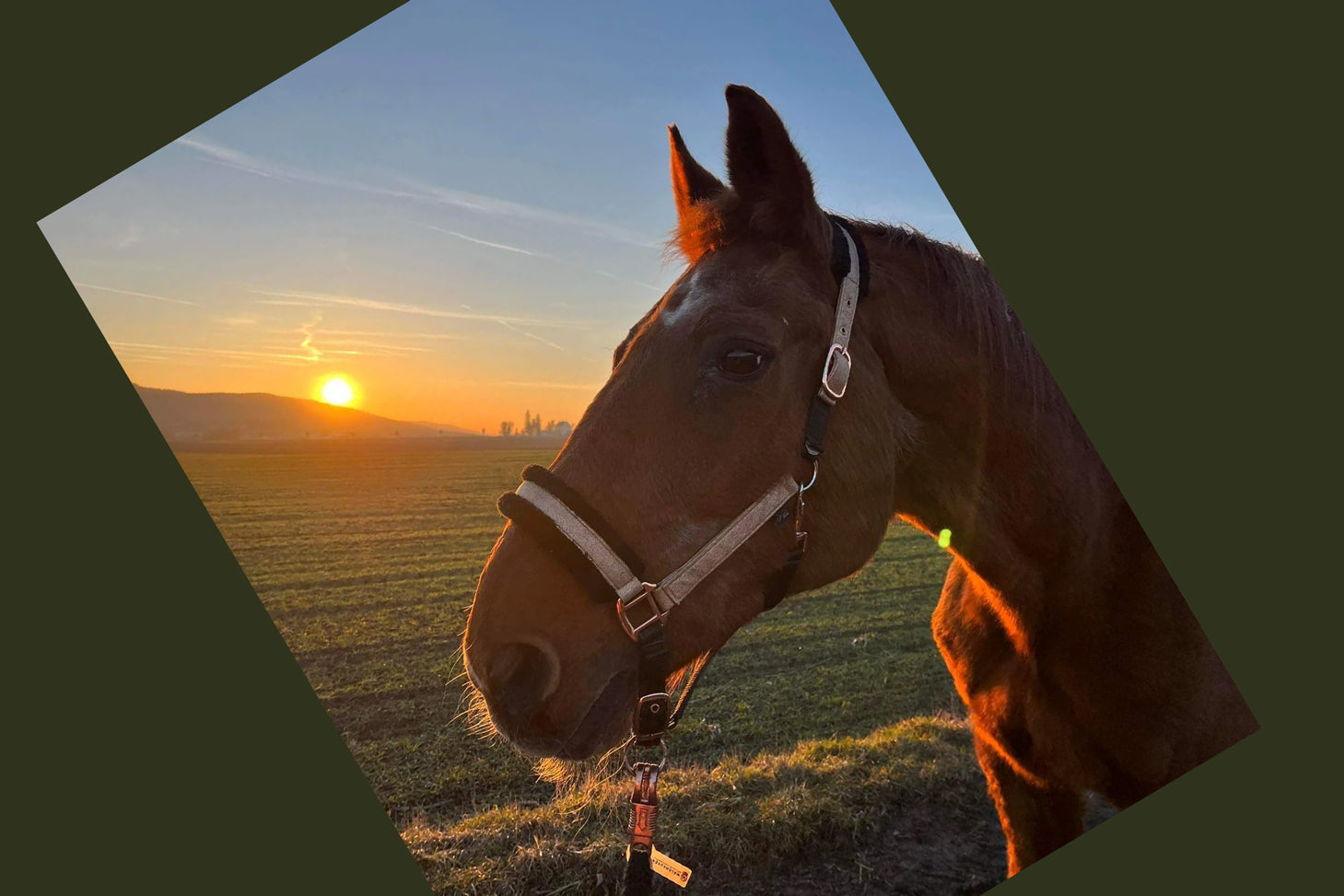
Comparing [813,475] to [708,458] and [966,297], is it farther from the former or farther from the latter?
[966,297]

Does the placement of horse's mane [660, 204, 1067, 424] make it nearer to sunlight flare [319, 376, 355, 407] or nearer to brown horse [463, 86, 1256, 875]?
brown horse [463, 86, 1256, 875]

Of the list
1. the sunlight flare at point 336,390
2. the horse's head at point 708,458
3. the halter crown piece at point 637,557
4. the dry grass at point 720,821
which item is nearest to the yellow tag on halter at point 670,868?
the halter crown piece at point 637,557

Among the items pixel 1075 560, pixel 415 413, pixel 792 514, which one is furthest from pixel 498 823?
pixel 1075 560

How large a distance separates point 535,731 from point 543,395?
87.0 inches

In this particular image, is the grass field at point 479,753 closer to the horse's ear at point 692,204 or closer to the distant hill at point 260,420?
the distant hill at point 260,420

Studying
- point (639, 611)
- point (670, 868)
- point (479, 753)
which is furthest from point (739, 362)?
point (479, 753)

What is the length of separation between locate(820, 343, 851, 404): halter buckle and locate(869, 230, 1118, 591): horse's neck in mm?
234

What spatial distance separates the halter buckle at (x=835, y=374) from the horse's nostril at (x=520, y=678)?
3.57 feet

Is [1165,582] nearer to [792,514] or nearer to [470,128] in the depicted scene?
[792,514]

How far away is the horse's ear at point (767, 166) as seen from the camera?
6.46ft

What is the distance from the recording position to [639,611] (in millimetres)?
1782

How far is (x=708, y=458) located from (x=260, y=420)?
2.68m

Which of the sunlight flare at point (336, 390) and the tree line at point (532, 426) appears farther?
the tree line at point (532, 426)

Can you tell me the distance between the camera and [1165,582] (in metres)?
2.54
